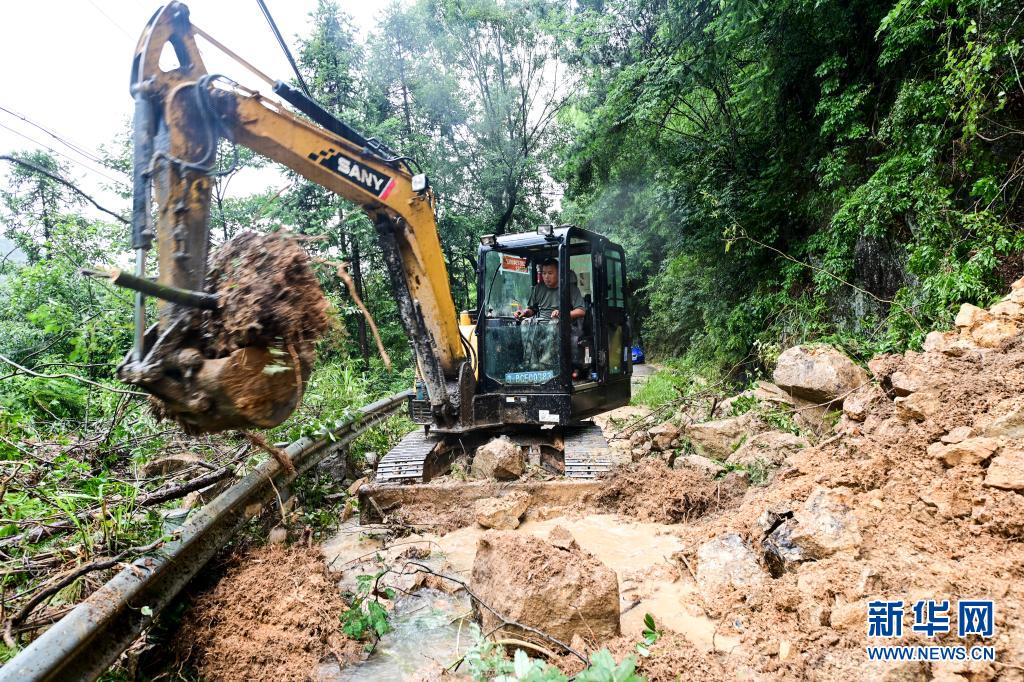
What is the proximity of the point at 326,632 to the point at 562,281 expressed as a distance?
3731 millimetres

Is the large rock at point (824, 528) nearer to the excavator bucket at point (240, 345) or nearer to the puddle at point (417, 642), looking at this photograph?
the puddle at point (417, 642)

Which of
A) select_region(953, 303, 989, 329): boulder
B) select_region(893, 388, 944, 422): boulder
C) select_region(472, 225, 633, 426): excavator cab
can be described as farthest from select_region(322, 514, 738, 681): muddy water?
select_region(953, 303, 989, 329): boulder

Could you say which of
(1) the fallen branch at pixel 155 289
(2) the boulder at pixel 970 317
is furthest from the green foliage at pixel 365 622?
(2) the boulder at pixel 970 317

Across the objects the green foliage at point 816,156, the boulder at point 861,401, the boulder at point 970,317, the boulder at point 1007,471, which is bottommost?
the boulder at point 1007,471

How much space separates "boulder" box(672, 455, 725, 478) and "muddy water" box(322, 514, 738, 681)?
89 cm

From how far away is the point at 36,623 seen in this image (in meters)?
2.17

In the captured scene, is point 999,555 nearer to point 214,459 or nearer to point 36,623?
point 36,623

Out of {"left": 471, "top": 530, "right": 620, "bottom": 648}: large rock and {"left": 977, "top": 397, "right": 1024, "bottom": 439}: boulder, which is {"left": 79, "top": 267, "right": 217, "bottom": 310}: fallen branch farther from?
{"left": 977, "top": 397, "right": 1024, "bottom": 439}: boulder

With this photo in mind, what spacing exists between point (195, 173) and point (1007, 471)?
426 cm

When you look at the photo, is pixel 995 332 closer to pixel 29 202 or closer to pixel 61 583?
pixel 61 583

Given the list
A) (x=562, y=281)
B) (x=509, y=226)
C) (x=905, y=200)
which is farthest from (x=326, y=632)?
(x=509, y=226)

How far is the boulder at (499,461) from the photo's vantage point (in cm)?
518

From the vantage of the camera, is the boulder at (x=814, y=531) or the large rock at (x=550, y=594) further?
the boulder at (x=814, y=531)

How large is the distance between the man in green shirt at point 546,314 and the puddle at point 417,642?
274 cm
